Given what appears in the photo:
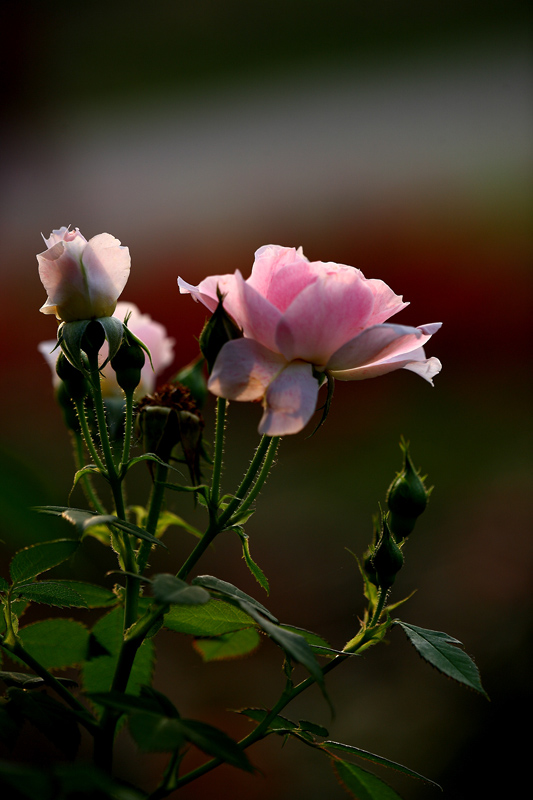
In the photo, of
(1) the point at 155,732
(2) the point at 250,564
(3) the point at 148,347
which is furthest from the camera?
(3) the point at 148,347

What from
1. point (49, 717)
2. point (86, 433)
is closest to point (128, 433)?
point (86, 433)

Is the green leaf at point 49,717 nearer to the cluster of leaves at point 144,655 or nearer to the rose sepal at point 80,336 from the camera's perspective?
the cluster of leaves at point 144,655

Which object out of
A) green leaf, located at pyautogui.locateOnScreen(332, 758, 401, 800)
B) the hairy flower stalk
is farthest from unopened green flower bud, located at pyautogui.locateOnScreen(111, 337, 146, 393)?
green leaf, located at pyautogui.locateOnScreen(332, 758, 401, 800)

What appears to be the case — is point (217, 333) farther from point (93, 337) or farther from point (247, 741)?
point (247, 741)

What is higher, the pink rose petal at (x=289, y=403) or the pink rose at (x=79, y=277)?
the pink rose at (x=79, y=277)

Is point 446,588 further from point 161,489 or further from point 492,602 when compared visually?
point 161,489

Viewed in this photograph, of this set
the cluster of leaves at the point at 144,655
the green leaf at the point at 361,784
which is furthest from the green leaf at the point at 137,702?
the green leaf at the point at 361,784

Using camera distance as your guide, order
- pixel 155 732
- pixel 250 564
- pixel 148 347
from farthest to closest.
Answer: pixel 148 347 → pixel 250 564 → pixel 155 732
